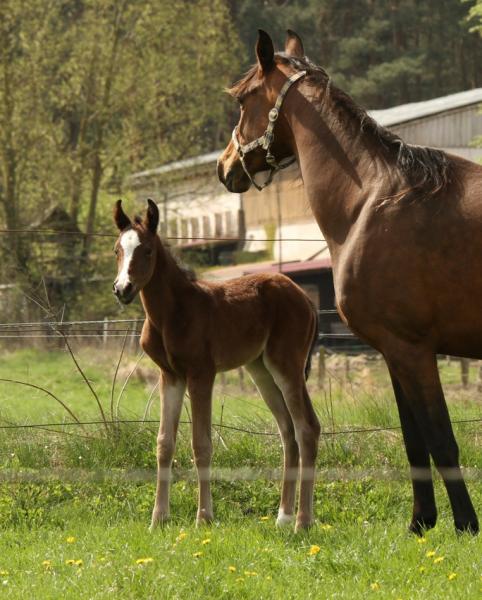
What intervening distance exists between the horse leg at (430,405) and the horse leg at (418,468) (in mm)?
289

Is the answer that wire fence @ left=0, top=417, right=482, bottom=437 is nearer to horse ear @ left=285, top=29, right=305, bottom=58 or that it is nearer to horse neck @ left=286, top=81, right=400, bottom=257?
horse neck @ left=286, top=81, right=400, bottom=257

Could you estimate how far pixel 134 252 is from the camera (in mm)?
7016

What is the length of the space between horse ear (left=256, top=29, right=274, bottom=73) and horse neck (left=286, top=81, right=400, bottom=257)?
0.89 ft

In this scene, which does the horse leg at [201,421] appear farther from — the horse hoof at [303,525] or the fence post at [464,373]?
the fence post at [464,373]

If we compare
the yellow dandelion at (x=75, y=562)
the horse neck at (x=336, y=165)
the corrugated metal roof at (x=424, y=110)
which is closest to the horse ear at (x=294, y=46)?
the horse neck at (x=336, y=165)

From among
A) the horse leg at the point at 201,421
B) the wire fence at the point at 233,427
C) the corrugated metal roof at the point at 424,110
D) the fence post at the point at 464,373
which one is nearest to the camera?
the horse leg at the point at 201,421

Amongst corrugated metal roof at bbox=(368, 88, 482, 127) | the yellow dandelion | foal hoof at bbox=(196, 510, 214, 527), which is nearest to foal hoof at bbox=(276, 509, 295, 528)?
foal hoof at bbox=(196, 510, 214, 527)

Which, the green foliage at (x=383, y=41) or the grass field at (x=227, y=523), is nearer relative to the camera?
the grass field at (x=227, y=523)

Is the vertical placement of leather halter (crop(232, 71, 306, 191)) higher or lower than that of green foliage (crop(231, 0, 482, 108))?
lower

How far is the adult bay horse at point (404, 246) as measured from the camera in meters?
5.52

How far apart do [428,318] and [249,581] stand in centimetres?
167

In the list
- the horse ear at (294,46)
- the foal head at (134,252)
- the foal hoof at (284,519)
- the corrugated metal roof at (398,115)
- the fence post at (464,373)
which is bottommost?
the fence post at (464,373)

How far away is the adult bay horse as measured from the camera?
552 centimetres

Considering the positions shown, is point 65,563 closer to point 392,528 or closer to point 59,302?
point 392,528
